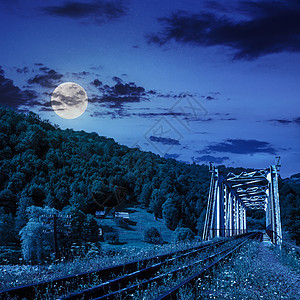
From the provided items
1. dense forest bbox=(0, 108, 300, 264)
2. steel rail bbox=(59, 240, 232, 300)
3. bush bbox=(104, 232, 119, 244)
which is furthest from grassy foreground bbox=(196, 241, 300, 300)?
bush bbox=(104, 232, 119, 244)

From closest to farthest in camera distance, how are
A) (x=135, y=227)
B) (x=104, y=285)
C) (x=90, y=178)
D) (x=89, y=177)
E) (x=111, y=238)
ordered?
(x=104, y=285) → (x=111, y=238) → (x=135, y=227) → (x=90, y=178) → (x=89, y=177)

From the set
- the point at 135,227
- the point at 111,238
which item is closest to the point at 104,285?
the point at 111,238

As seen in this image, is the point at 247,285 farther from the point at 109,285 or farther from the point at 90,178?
the point at 90,178

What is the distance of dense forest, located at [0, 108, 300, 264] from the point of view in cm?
9719

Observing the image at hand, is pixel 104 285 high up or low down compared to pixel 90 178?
down

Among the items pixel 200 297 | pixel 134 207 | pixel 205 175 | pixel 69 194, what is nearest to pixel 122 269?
pixel 200 297

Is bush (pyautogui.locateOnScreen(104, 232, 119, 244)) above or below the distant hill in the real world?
below

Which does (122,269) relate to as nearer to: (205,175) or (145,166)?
(145,166)

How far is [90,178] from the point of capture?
110 m

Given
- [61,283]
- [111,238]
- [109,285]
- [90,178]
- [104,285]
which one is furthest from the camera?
[90,178]

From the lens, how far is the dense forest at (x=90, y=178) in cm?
9719

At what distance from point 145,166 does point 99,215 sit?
105 ft

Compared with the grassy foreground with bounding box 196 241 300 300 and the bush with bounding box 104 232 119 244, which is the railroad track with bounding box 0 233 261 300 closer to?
the grassy foreground with bounding box 196 241 300 300

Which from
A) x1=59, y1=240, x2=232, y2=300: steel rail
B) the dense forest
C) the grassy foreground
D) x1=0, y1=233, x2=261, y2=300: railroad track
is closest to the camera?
x1=59, y1=240, x2=232, y2=300: steel rail
